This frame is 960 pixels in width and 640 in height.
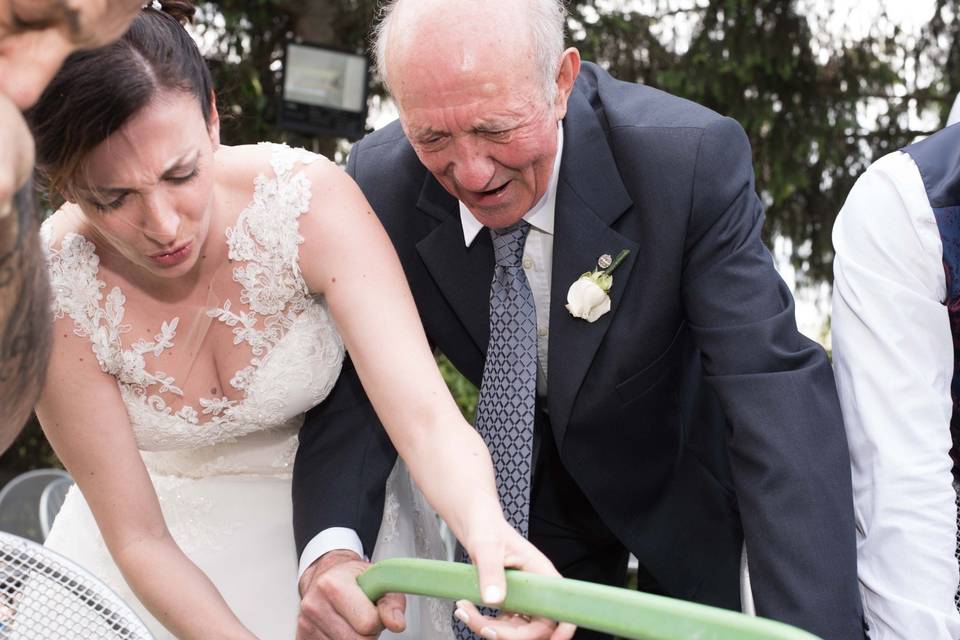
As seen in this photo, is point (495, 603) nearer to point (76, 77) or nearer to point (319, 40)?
point (76, 77)

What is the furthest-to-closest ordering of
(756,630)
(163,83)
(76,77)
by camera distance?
(163,83), (76,77), (756,630)

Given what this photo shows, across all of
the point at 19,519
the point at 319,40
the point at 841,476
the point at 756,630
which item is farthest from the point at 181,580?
the point at 319,40

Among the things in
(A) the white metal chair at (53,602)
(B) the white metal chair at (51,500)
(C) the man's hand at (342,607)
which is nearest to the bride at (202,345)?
(C) the man's hand at (342,607)

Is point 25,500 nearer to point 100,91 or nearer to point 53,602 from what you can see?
point 100,91

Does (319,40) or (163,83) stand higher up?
(163,83)

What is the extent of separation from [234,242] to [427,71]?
55cm

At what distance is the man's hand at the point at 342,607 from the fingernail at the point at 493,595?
471 millimetres

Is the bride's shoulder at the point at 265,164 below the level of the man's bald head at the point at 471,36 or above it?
below

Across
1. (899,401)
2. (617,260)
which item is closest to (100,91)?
(617,260)

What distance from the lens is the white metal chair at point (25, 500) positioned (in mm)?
4449

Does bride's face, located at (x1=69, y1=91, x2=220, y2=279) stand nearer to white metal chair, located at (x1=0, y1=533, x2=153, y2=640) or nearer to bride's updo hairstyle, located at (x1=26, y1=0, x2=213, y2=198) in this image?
A: bride's updo hairstyle, located at (x1=26, y1=0, x2=213, y2=198)

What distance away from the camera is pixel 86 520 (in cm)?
269

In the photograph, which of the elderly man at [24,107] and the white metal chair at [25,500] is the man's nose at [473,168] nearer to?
the elderly man at [24,107]

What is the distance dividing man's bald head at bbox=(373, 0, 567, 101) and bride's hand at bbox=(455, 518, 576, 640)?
0.85m
